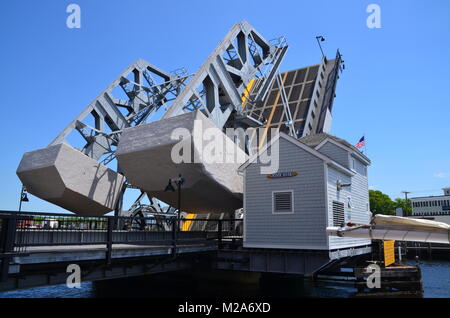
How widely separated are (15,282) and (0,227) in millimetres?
1661

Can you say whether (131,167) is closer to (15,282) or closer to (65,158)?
(65,158)

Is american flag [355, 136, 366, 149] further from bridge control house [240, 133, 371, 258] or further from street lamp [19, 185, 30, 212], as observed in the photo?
street lamp [19, 185, 30, 212]

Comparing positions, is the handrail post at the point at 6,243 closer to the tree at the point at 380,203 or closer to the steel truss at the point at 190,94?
the steel truss at the point at 190,94

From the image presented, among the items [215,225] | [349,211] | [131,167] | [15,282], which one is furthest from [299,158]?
[215,225]

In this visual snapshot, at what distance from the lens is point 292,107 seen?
136 feet

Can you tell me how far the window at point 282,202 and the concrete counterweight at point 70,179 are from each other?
11.3 metres

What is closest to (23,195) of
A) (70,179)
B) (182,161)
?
(70,179)

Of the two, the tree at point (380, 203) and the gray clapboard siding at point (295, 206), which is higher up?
the tree at point (380, 203)

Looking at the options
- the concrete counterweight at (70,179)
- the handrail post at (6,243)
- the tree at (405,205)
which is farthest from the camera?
the tree at (405,205)

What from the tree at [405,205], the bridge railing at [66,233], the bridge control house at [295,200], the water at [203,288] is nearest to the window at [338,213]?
the bridge control house at [295,200]

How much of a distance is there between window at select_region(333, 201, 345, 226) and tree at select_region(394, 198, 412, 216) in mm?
75173

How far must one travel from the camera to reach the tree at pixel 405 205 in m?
86.9

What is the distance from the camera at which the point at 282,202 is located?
58.1 ft

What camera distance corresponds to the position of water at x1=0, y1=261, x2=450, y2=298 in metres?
21.2
